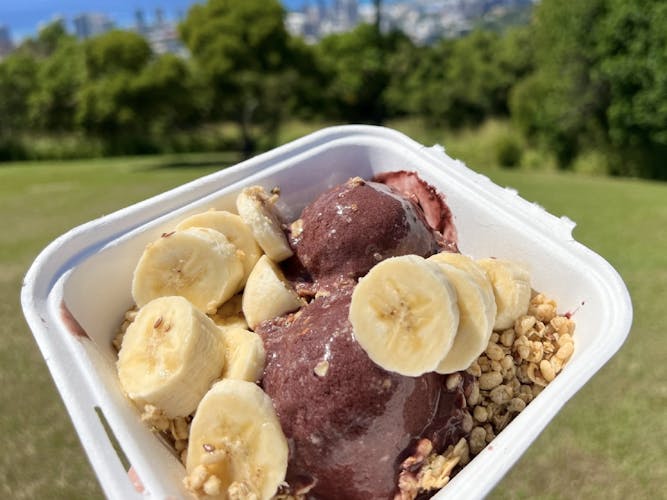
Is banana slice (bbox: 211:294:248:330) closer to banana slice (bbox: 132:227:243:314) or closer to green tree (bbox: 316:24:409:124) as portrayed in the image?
banana slice (bbox: 132:227:243:314)

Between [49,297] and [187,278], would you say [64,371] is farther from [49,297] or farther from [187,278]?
[187,278]

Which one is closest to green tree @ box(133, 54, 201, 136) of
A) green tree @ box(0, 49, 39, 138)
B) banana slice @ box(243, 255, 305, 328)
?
green tree @ box(0, 49, 39, 138)

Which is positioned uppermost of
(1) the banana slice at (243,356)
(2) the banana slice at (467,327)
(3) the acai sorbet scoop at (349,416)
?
(2) the banana slice at (467,327)

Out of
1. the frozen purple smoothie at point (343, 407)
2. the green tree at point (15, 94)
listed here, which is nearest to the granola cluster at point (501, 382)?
the frozen purple smoothie at point (343, 407)

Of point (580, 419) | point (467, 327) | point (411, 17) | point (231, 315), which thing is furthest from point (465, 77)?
point (411, 17)

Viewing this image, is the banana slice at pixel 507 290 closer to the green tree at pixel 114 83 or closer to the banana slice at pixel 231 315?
the banana slice at pixel 231 315

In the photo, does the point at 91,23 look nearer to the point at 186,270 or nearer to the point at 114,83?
the point at 114,83

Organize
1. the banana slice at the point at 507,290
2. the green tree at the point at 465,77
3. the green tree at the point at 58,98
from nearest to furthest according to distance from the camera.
A: the banana slice at the point at 507,290 → the green tree at the point at 465,77 → the green tree at the point at 58,98

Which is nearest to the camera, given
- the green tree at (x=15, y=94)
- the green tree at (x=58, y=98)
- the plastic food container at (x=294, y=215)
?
the plastic food container at (x=294, y=215)
